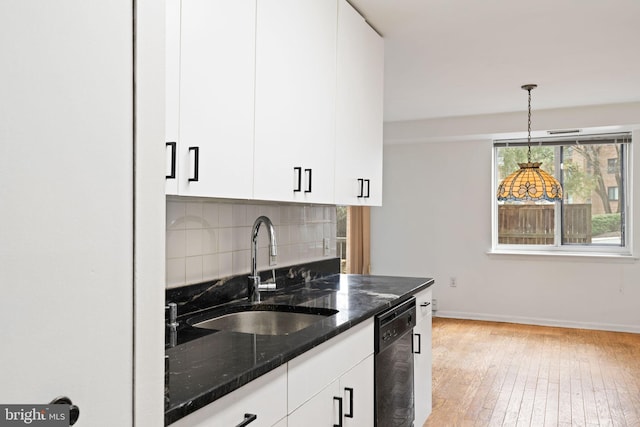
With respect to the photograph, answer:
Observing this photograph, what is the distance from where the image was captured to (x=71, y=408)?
692mm

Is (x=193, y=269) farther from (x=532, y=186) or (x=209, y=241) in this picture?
(x=532, y=186)

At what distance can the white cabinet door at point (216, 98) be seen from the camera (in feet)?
4.90

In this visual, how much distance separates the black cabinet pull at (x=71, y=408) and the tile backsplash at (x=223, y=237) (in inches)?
47.1

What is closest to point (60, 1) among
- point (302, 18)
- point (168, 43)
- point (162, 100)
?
point (162, 100)

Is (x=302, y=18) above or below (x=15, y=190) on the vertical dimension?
above

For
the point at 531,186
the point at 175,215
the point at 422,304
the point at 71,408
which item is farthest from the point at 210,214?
the point at 531,186

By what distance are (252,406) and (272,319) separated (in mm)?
940

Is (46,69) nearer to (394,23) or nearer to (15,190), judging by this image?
(15,190)

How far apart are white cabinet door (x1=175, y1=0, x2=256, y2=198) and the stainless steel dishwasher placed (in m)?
0.91

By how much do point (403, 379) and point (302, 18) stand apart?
1.74 m

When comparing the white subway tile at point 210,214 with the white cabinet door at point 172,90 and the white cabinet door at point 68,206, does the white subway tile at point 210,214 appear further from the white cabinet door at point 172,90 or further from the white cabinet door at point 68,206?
the white cabinet door at point 68,206

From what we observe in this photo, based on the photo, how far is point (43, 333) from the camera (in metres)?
0.66

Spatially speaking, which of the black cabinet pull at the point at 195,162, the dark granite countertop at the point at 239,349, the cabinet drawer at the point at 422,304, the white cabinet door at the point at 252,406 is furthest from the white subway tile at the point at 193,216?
the cabinet drawer at the point at 422,304

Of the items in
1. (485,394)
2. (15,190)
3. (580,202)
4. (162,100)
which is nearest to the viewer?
(15,190)
